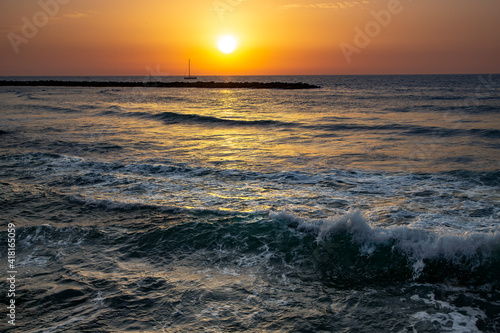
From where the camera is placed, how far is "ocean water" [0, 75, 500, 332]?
5402 millimetres

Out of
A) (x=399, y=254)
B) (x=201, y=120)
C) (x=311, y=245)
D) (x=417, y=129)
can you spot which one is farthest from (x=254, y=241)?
(x=201, y=120)

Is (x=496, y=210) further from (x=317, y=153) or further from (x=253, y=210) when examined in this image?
(x=317, y=153)

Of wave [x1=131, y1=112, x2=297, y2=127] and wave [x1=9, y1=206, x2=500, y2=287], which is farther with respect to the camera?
wave [x1=131, y1=112, x2=297, y2=127]

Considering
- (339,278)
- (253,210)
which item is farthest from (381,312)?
(253,210)

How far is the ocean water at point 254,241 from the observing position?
540cm

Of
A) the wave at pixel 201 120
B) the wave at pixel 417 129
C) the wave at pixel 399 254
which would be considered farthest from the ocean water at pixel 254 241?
the wave at pixel 201 120

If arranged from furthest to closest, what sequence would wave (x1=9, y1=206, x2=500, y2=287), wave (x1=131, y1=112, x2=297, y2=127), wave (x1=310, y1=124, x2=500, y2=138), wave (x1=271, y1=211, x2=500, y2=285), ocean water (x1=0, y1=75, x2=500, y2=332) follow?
wave (x1=131, y1=112, x2=297, y2=127) → wave (x1=310, y1=124, x2=500, y2=138) → wave (x1=9, y1=206, x2=500, y2=287) → wave (x1=271, y1=211, x2=500, y2=285) → ocean water (x1=0, y1=75, x2=500, y2=332)

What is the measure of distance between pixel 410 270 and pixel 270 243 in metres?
2.86

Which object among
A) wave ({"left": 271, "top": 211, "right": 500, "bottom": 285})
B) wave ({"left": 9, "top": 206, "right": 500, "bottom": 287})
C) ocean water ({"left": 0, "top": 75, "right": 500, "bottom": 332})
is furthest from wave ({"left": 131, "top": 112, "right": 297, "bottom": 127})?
wave ({"left": 271, "top": 211, "right": 500, "bottom": 285})

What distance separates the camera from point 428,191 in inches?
437

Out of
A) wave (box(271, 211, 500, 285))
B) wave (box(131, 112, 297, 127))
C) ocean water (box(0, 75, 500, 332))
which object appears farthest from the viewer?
wave (box(131, 112, 297, 127))

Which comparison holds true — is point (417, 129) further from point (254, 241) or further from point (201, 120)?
point (254, 241)

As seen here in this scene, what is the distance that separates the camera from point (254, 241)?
7.97 m

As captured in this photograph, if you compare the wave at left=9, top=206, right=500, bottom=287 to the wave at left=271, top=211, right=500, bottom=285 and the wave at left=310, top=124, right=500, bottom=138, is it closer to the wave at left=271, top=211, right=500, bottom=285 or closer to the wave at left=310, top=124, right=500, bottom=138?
the wave at left=271, top=211, right=500, bottom=285
